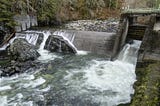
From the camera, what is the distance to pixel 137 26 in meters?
13.0

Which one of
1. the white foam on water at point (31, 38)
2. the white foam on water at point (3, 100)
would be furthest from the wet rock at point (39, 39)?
the white foam on water at point (3, 100)

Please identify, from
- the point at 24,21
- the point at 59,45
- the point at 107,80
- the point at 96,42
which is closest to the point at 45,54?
the point at 59,45

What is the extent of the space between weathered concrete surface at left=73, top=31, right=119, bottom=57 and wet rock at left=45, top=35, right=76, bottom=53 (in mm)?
758

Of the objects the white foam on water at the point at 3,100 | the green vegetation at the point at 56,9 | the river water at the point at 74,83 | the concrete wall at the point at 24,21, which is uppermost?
the green vegetation at the point at 56,9

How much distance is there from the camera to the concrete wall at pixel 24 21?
48.8 feet

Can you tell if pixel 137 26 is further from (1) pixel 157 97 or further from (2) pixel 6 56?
(1) pixel 157 97

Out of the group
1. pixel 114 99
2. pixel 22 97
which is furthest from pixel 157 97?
pixel 22 97

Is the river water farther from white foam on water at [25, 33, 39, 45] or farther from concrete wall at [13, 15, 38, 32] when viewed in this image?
concrete wall at [13, 15, 38, 32]

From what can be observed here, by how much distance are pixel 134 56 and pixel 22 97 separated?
21.2 ft

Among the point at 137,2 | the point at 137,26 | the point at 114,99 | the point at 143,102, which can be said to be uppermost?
the point at 137,2

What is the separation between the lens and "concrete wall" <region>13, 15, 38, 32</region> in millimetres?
14884

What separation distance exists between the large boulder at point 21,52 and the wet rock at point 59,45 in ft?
5.64

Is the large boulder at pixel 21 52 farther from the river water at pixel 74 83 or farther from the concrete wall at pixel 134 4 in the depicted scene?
the concrete wall at pixel 134 4

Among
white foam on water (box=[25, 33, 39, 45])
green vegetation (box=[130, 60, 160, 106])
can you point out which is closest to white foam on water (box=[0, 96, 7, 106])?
green vegetation (box=[130, 60, 160, 106])
